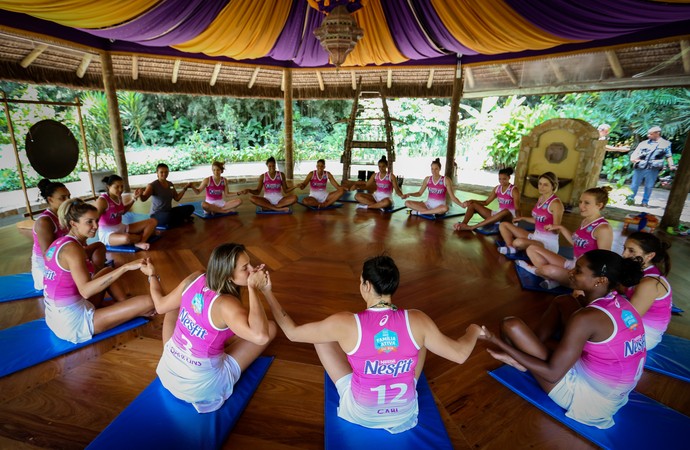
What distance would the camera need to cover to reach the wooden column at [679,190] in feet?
14.5

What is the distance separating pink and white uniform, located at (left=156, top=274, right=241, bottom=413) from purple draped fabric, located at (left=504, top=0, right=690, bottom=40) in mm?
4214

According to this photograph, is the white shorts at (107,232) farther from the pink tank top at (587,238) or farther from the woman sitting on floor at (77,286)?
the pink tank top at (587,238)

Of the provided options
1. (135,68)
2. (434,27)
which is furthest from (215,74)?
(434,27)

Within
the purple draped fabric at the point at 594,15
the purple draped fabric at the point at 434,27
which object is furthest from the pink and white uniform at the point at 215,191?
the purple draped fabric at the point at 594,15

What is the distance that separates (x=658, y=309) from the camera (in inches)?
77.6

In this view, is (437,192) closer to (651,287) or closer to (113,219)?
(651,287)

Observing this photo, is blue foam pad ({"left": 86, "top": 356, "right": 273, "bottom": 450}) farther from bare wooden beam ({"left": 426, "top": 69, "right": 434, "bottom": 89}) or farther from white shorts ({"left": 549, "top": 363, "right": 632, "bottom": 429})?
bare wooden beam ({"left": 426, "top": 69, "right": 434, "bottom": 89})

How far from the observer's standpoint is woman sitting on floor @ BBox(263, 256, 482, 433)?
51.4 inches

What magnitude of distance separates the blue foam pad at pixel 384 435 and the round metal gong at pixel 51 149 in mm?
4658

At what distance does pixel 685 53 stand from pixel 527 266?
375cm

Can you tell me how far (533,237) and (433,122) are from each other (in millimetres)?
10397

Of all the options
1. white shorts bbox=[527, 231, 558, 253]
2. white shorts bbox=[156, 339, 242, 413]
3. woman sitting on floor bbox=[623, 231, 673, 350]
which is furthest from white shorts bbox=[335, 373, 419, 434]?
white shorts bbox=[527, 231, 558, 253]

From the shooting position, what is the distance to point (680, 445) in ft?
4.95

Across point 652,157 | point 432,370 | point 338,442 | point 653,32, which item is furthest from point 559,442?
point 652,157
